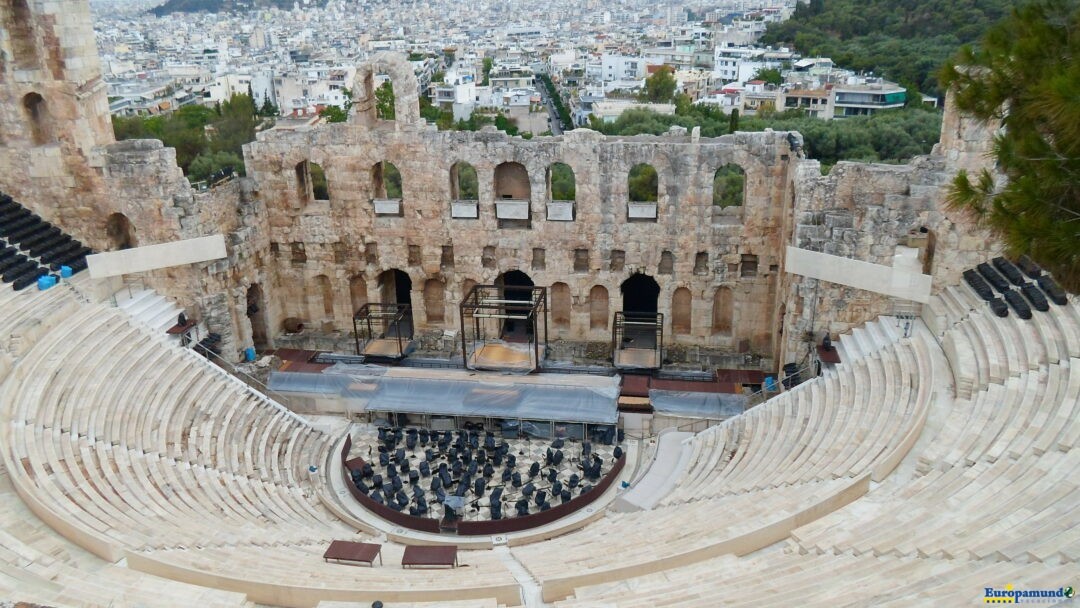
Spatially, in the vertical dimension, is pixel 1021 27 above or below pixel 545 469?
above

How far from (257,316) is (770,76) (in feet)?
254

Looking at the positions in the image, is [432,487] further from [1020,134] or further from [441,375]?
[1020,134]

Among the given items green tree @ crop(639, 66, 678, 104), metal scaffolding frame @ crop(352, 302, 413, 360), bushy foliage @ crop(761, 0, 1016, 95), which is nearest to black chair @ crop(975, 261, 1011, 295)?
metal scaffolding frame @ crop(352, 302, 413, 360)

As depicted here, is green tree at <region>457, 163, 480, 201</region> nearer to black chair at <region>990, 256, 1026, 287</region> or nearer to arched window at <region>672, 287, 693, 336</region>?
arched window at <region>672, 287, 693, 336</region>

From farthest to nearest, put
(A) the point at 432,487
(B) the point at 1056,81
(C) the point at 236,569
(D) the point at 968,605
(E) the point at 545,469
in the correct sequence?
(E) the point at 545,469
(A) the point at 432,487
(C) the point at 236,569
(D) the point at 968,605
(B) the point at 1056,81

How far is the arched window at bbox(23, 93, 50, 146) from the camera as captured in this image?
22.9 m

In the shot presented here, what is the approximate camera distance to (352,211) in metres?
25.1

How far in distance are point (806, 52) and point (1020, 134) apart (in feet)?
348

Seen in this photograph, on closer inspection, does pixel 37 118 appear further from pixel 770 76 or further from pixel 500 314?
pixel 770 76

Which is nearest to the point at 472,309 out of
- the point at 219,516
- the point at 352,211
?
the point at 352,211

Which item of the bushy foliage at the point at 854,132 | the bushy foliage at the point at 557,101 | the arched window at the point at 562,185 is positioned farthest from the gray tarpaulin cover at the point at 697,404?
the bushy foliage at the point at 557,101

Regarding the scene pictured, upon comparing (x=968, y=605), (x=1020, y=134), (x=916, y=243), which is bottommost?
(x=968, y=605)

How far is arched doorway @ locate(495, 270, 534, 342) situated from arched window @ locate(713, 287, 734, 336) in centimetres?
562

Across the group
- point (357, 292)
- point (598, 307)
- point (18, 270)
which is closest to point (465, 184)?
point (357, 292)
